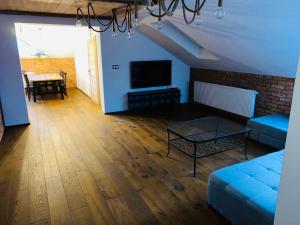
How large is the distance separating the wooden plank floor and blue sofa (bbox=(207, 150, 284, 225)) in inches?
8.4

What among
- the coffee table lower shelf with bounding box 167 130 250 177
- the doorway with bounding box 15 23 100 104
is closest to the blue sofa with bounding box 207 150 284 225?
the coffee table lower shelf with bounding box 167 130 250 177

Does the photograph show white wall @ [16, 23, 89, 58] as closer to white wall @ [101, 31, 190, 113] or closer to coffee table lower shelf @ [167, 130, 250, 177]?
white wall @ [101, 31, 190, 113]

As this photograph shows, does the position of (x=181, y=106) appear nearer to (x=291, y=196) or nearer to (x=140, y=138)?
(x=140, y=138)

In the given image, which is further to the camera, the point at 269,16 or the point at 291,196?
the point at 269,16

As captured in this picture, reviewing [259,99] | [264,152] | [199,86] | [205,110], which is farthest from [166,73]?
[264,152]

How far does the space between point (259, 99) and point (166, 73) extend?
7.94 feet

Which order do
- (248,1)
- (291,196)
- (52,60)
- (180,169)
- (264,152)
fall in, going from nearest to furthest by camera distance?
(291,196)
(248,1)
(180,169)
(264,152)
(52,60)

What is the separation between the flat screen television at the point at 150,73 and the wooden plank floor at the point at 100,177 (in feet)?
4.69

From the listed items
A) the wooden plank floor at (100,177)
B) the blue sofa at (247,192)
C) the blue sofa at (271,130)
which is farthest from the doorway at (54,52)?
the blue sofa at (247,192)

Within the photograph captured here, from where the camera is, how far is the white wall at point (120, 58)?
5.25 meters

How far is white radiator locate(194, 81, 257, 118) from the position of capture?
4.58 metres

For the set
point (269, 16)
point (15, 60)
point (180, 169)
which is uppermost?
point (269, 16)

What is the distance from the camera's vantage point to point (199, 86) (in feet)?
19.4

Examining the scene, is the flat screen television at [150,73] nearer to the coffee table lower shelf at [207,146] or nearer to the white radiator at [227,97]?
the white radiator at [227,97]
